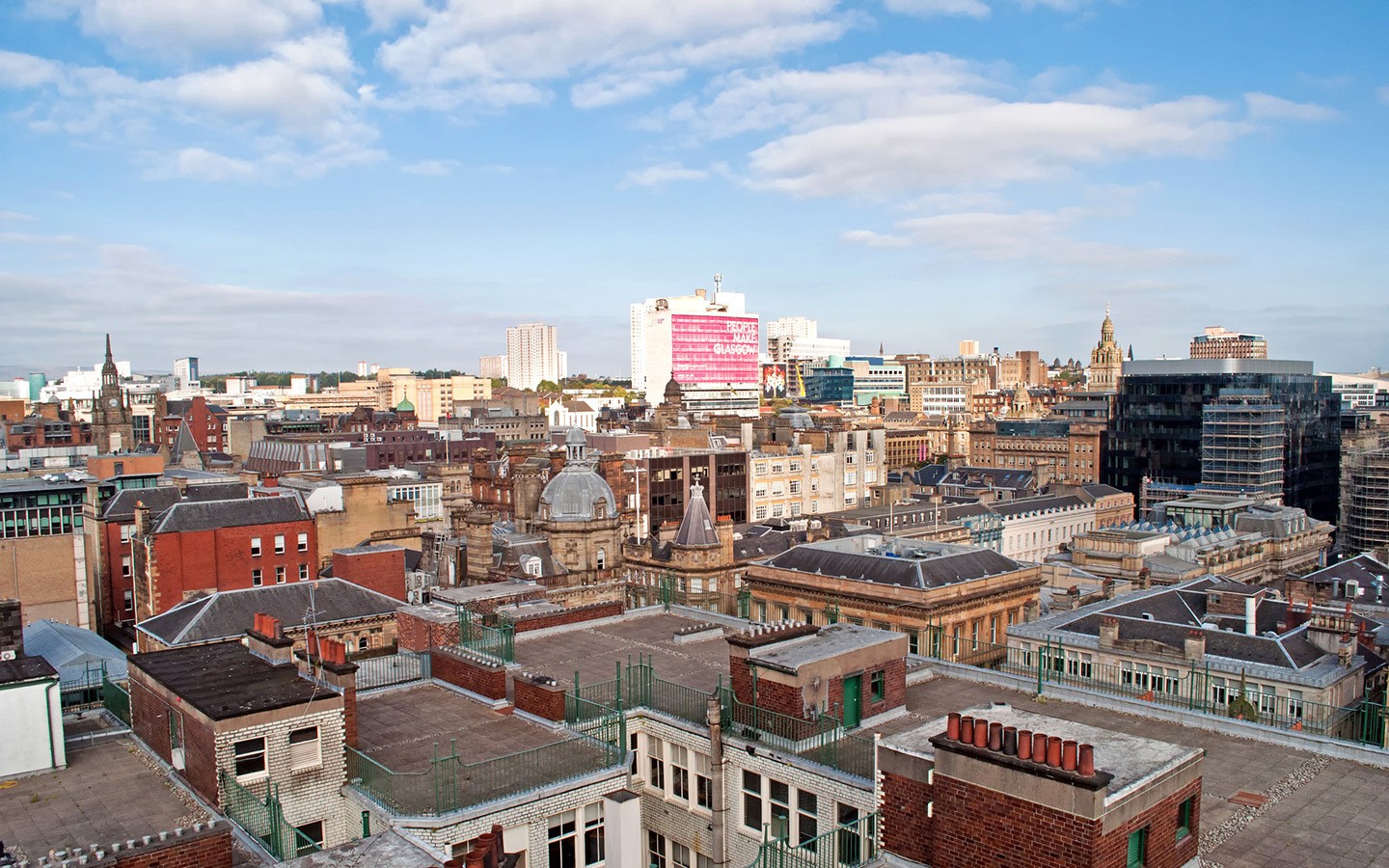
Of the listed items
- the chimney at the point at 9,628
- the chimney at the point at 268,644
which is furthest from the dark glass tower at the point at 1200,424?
the chimney at the point at 9,628

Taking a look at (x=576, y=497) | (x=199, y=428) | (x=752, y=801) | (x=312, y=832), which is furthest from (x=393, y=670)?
(x=199, y=428)

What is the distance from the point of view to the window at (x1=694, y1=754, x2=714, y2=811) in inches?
872

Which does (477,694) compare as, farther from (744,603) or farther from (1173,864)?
(1173,864)

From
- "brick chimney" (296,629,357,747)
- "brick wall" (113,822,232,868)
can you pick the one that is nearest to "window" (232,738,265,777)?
"brick chimney" (296,629,357,747)

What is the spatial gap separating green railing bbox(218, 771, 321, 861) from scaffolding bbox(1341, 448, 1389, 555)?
113941mm

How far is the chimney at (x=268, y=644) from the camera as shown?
923 inches

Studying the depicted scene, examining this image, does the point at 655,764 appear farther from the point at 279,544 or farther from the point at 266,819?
the point at 279,544

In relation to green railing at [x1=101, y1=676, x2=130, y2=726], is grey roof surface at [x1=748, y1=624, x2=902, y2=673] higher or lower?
higher

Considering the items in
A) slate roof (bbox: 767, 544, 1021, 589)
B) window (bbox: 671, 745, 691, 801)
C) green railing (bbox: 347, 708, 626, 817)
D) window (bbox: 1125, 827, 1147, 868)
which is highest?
window (bbox: 1125, 827, 1147, 868)

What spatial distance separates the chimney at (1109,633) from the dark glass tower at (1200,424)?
329ft

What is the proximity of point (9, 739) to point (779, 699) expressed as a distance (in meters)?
16.4

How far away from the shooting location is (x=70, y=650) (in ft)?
157

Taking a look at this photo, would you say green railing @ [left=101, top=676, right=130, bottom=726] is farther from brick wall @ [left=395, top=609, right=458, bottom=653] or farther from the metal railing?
brick wall @ [left=395, top=609, right=458, bottom=653]

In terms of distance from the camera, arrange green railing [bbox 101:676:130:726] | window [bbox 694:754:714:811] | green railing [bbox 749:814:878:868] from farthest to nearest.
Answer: green railing [bbox 101:676:130:726], window [bbox 694:754:714:811], green railing [bbox 749:814:878:868]
